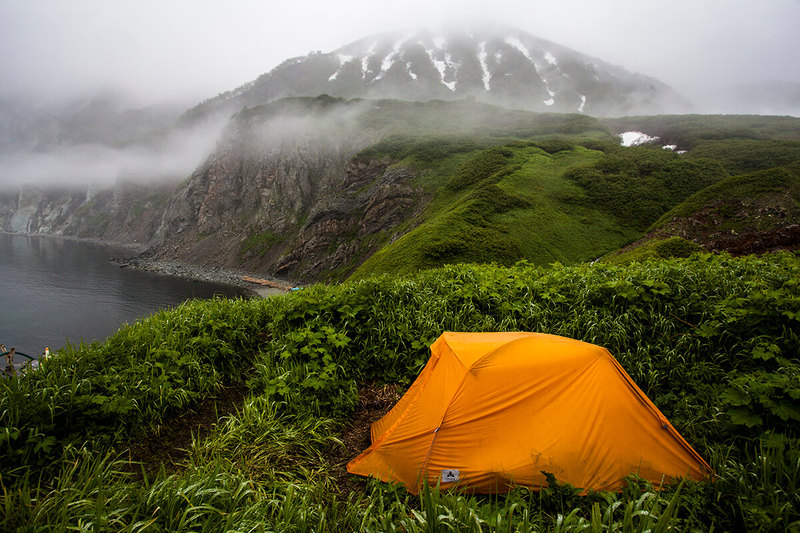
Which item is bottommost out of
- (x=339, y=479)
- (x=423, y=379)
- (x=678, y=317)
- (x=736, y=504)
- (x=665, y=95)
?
(x=339, y=479)

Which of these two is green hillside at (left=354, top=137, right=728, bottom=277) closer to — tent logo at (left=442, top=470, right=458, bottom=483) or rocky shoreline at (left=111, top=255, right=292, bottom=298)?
tent logo at (left=442, top=470, right=458, bottom=483)

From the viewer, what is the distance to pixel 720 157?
39938mm

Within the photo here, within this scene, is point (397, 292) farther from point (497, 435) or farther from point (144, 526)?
point (144, 526)

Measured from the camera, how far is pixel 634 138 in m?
68.0

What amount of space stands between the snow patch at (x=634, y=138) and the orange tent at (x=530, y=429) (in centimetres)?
7776

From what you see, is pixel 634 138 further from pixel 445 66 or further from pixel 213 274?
pixel 445 66

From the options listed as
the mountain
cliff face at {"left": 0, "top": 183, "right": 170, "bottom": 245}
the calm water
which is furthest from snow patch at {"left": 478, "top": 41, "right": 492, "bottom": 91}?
the calm water

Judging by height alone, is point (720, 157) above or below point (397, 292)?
above

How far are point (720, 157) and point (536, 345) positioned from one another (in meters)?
52.9

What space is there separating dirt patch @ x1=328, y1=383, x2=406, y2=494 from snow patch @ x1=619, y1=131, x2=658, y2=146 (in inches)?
3077

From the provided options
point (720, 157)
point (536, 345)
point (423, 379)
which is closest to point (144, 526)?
point (423, 379)

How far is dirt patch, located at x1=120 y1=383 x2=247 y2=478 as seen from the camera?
4.32 m

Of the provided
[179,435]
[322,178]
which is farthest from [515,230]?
[322,178]

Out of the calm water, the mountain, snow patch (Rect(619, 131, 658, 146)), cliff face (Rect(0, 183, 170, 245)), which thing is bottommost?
cliff face (Rect(0, 183, 170, 245))
